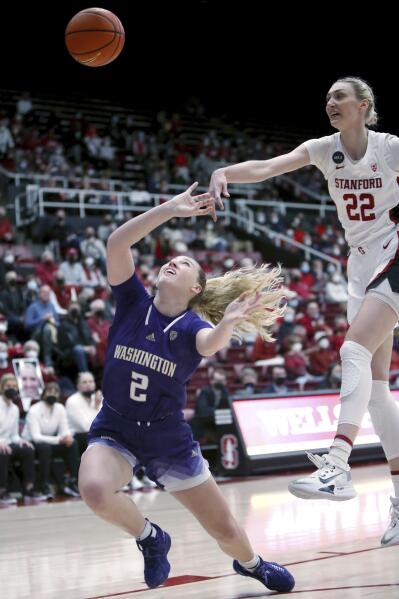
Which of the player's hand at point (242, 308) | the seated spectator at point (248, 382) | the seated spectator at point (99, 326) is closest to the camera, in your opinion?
the player's hand at point (242, 308)

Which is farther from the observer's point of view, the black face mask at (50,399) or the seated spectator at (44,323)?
the seated spectator at (44,323)

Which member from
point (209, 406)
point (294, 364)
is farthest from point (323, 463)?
point (294, 364)

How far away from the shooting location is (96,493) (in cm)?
421

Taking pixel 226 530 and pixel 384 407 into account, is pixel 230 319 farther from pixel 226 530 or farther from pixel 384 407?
pixel 384 407

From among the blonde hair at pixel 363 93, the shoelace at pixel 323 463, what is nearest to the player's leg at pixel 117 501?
the shoelace at pixel 323 463

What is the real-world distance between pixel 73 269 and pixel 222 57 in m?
13.0

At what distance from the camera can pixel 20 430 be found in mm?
10906

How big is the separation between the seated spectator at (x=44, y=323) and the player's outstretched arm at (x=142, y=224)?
7830 millimetres

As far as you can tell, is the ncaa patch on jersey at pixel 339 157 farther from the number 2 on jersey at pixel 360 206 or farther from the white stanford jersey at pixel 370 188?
the number 2 on jersey at pixel 360 206

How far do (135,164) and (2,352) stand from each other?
1036cm

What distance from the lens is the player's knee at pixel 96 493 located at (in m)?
4.21

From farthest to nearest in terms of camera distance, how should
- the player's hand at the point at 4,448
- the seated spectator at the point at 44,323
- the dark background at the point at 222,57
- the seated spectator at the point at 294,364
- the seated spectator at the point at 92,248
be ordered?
1. the dark background at the point at 222,57
2. the seated spectator at the point at 92,248
3. the seated spectator at the point at 294,364
4. the seated spectator at the point at 44,323
5. the player's hand at the point at 4,448

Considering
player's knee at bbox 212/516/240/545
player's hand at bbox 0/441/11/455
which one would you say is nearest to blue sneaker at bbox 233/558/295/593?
player's knee at bbox 212/516/240/545

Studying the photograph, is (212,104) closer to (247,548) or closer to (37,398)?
(37,398)
